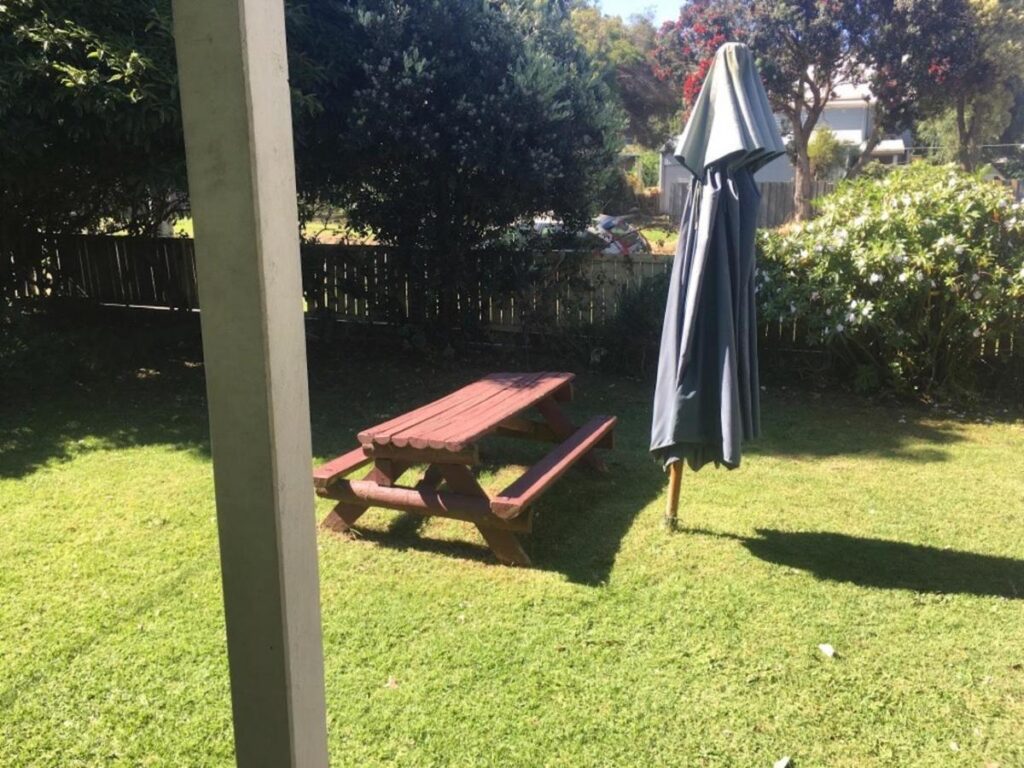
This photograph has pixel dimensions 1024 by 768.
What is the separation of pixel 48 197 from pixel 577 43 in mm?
6510

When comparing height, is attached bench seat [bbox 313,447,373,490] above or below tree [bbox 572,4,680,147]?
below

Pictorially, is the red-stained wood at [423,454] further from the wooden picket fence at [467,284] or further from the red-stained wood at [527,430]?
the wooden picket fence at [467,284]

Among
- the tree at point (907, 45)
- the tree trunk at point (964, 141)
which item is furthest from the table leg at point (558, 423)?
the tree trunk at point (964, 141)

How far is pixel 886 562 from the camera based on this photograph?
165 inches

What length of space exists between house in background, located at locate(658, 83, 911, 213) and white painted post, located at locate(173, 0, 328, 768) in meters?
33.2

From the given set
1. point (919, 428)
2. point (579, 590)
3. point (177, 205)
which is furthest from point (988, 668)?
point (177, 205)

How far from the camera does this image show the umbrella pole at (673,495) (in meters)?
4.50

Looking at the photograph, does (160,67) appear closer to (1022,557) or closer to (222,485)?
(222,485)

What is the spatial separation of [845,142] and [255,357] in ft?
133

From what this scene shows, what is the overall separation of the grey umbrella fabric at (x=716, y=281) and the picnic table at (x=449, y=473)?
78 centimetres

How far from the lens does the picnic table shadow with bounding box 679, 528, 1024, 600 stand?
392cm

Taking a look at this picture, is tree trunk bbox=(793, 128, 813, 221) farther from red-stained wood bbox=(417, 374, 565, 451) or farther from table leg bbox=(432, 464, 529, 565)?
table leg bbox=(432, 464, 529, 565)

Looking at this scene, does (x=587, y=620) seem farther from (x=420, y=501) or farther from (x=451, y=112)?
(x=451, y=112)

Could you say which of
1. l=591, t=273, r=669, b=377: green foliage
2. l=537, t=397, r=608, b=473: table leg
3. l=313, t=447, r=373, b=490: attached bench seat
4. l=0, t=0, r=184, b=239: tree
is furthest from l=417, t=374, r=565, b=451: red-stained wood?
l=0, t=0, r=184, b=239: tree
